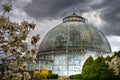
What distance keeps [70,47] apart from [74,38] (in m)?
3.28

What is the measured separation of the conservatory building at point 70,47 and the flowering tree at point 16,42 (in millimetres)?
66511

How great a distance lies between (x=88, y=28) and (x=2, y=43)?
76521 mm

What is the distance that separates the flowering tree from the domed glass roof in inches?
2744

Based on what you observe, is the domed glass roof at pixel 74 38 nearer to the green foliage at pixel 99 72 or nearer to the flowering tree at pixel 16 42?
the green foliage at pixel 99 72

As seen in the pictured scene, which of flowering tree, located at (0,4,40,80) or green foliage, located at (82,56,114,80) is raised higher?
green foliage, located at (82,56,114,80)

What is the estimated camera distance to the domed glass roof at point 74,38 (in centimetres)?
7594

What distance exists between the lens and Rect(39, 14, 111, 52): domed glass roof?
75.9 meters

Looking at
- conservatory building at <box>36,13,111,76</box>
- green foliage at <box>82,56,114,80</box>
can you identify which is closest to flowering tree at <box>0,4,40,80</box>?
green foliage at <box>82,56,114,80</box>

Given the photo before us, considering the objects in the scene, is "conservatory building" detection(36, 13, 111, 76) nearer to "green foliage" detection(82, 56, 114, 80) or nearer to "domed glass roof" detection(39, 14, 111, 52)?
"domed glass roof" detection(39, 14, 111, 52)

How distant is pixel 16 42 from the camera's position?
15.7 feet

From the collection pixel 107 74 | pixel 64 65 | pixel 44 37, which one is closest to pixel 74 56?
Answer: pixel 64 65

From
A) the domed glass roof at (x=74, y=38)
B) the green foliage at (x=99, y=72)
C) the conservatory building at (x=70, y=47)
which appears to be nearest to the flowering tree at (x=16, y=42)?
the green foliage at (x=99, y=72)

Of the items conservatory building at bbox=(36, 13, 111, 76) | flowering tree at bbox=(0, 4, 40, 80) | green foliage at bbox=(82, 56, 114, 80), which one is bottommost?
flowering tree at bbox=(0, 4, 40, 80)

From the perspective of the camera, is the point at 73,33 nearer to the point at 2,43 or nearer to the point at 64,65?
the point at 64,65
